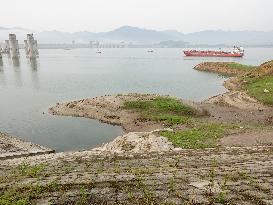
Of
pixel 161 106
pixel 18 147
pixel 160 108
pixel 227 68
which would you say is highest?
pixel 227 68

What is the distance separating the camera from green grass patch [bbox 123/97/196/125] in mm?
35688

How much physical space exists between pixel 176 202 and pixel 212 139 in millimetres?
14191

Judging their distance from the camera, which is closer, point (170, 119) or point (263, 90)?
point (170, 119)

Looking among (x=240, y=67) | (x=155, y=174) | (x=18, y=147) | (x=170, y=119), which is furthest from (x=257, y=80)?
(x=155, y=174)

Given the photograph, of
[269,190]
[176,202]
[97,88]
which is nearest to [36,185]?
[176,202]

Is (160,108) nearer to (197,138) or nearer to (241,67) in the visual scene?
(197,138)

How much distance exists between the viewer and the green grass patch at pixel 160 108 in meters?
35.7

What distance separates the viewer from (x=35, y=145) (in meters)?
28.1

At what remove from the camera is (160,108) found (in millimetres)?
37750

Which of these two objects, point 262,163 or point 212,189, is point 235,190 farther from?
point 262,163

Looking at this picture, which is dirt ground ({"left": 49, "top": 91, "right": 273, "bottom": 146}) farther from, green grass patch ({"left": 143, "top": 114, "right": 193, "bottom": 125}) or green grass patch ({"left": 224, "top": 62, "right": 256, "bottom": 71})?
green grass patch ({"left": 224, "top": 62, "right": 256, "bottom": 71})

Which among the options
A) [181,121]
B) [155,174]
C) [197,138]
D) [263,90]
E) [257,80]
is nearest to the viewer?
[155,174]

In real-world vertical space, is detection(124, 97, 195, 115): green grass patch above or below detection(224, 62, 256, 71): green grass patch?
below

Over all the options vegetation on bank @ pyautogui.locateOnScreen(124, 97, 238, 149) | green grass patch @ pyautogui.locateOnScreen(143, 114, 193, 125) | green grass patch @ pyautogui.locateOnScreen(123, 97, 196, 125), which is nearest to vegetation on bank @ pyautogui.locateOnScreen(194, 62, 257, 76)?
green grass patch @ pyautogui.locateOnScreen(123, 97, 196, 125)
